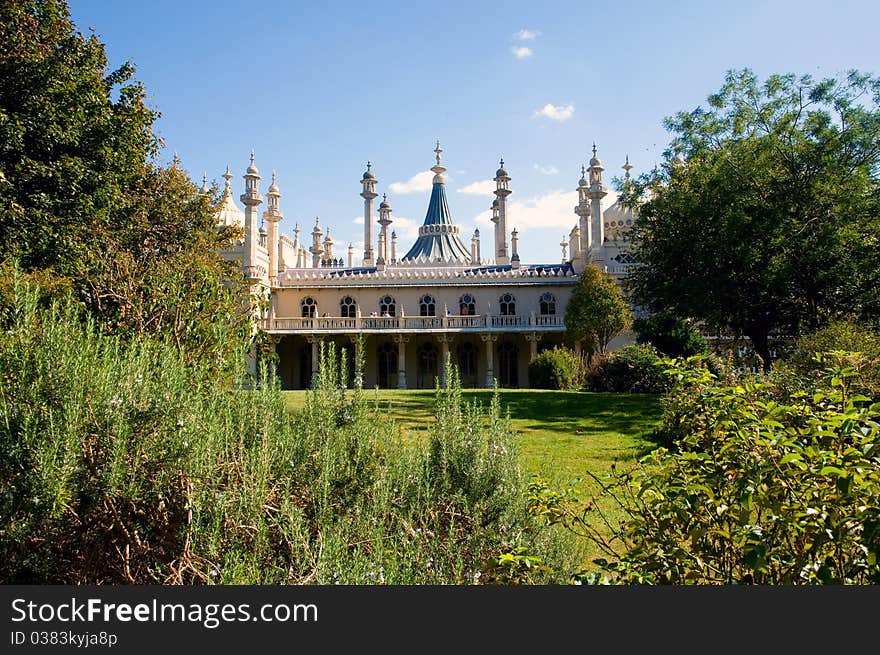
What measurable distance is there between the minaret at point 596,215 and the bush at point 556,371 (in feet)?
27.7

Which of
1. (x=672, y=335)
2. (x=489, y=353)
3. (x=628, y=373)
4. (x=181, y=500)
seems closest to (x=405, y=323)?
(x=489, y=353)

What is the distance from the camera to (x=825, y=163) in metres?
16.0

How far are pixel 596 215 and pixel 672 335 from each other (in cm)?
1295

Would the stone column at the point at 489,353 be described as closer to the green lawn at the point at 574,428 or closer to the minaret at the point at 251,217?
the green lawn at the point at 574,428

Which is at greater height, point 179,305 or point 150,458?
point 179,305

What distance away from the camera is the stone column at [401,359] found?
30.0 meters

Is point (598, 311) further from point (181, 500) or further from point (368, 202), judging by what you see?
point (181, 500)

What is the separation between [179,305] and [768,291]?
15279 millimetres

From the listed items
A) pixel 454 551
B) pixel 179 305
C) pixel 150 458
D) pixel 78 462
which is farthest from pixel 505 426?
pixel 179 305

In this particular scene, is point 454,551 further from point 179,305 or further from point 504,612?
point 179,305

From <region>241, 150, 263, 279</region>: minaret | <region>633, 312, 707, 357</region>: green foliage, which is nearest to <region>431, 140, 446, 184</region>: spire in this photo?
<region>241, 150, 263, 279</region>: minaret

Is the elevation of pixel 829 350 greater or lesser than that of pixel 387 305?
lesser

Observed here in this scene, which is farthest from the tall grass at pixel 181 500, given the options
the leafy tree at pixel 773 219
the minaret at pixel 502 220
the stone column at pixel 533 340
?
the minaret at pixel 502 220

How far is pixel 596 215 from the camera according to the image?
31.7 metres
